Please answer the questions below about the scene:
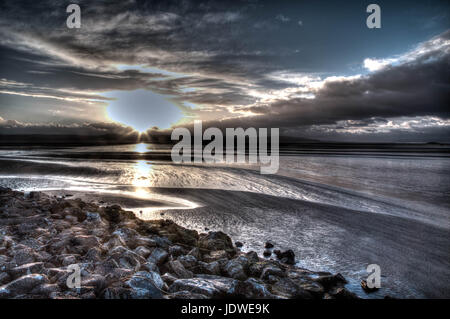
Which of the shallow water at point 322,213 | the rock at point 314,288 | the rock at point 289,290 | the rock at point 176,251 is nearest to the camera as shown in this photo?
the rock at point 289,290

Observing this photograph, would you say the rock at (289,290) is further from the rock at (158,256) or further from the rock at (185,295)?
the rock at (158,256)

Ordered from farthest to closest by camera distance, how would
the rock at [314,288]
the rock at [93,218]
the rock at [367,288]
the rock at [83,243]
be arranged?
1. the rock at [93,218]
2. the rock at [83,243]
3. the rock at [367,288]
4. the rock at [314,288]

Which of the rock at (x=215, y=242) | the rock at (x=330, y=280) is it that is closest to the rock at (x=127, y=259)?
the rock at (x=215, y=242)

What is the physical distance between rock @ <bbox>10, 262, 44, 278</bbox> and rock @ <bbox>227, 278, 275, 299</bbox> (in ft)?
8.53

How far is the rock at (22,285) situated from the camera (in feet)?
9.51

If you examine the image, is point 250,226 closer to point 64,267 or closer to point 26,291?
point 64,267

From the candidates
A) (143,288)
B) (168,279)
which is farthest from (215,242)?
(143,288)

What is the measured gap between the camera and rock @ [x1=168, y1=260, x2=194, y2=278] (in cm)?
378

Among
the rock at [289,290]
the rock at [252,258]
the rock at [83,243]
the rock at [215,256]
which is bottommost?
the rock at [289,290]

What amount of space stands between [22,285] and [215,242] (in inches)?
117

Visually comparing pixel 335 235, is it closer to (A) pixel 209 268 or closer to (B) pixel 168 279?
(A) pixel 209 268

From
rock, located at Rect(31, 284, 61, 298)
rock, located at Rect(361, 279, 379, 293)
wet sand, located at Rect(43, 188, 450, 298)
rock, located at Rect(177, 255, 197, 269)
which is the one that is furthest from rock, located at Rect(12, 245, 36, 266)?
rock, located at Rect(361, 279, 379, 293)

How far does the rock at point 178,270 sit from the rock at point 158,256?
30 cm

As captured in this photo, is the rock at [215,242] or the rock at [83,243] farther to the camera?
the rock at [215,242]
